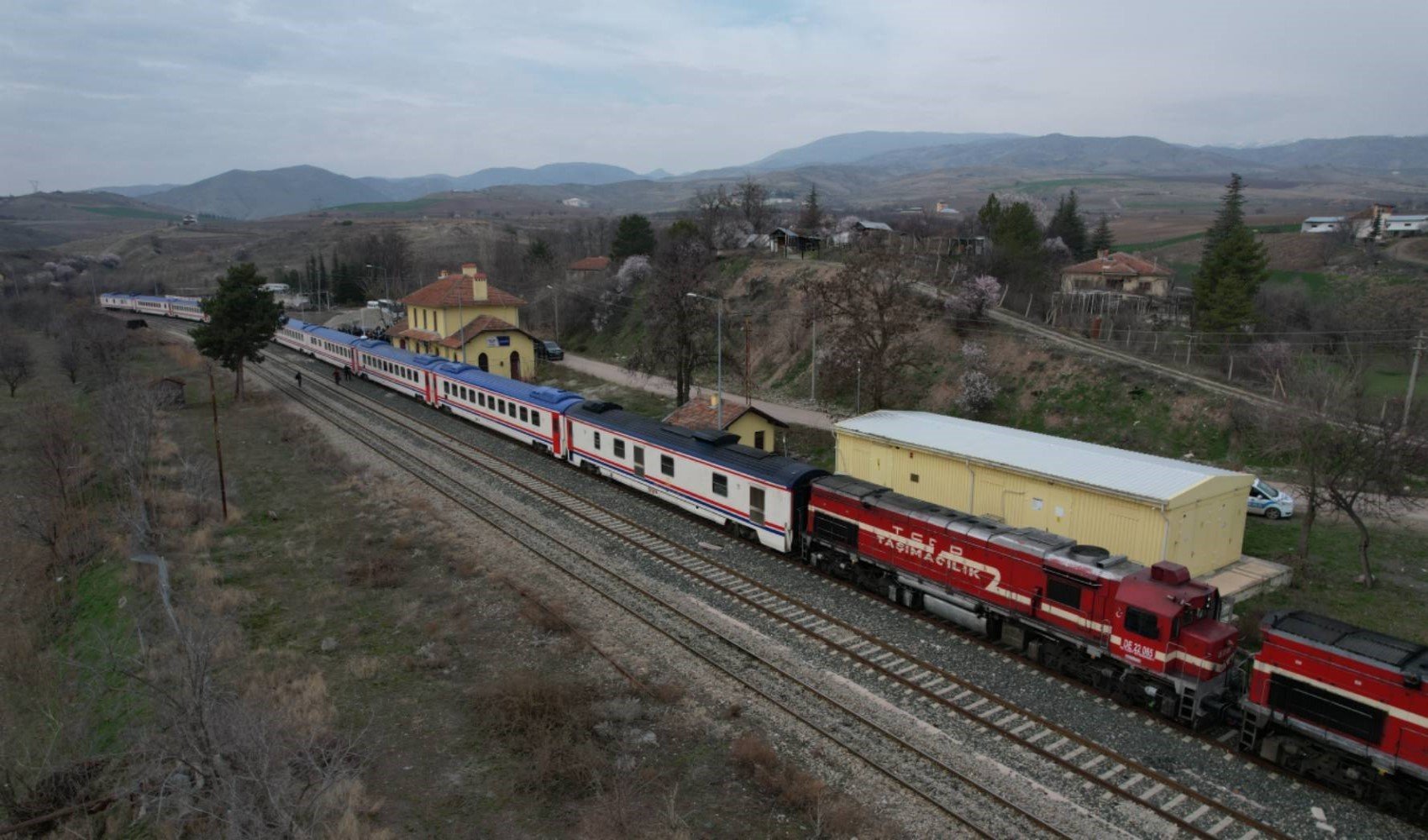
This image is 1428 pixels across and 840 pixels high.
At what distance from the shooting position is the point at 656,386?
177ft

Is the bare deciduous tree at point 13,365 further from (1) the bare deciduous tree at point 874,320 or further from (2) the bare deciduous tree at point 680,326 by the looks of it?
(1) the bare deciduous tree at point 874,320

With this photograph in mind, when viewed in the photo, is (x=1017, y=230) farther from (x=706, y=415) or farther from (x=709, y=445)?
(x=709, y=445)

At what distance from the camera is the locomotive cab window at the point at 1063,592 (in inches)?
667

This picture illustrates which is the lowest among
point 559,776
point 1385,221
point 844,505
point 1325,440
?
point 559,776

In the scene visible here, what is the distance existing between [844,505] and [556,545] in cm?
958

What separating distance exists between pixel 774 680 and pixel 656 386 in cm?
3797

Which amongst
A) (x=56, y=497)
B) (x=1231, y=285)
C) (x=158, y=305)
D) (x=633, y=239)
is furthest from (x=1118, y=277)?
(x=158, y=305)

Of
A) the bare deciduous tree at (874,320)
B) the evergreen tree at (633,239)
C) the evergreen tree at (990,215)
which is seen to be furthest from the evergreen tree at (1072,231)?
the bare deciduous tree at (874,320)

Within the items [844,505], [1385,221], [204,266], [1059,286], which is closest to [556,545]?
[844,505]

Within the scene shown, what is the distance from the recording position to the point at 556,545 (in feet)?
83.6

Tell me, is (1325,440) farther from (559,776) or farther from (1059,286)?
(1059,286)

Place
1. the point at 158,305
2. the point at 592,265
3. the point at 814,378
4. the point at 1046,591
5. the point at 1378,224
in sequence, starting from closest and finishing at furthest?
the point at 1046,591 → the point at 814,378 → the point at 592,265 → the point at 1378,224 → the point at 158,305

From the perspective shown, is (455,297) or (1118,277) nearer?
(455,297)

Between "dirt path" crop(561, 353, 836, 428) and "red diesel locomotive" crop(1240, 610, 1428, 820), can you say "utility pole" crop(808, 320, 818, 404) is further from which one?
"red diesel locomotive" crop(1240, 610, 1428, 820)
